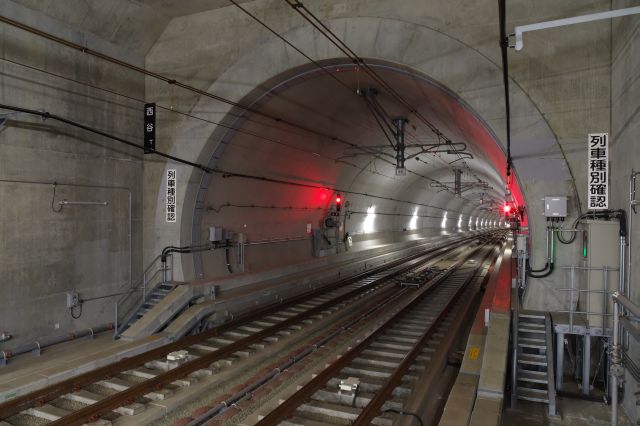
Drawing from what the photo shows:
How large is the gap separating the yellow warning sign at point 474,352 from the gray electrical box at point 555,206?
3.17 m

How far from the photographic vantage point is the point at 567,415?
7.39m

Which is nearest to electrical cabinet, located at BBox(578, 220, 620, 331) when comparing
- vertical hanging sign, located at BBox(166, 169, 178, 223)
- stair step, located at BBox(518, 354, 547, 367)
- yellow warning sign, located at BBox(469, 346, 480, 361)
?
stair step, located at BBox(518, 354, 547, 367)

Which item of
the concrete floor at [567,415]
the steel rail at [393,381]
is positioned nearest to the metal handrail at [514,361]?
the concrete floor at [567,415]

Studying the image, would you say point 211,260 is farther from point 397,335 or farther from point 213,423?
point 213,423

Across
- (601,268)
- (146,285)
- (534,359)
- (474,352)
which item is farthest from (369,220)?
(601,268)

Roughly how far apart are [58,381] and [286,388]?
403cm

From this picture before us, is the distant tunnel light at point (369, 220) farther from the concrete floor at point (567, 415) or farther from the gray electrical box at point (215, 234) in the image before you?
the concrete floor at point (567, 415)

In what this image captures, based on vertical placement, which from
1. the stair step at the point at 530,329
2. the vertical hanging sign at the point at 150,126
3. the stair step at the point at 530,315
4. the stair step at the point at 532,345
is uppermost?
the vertical hanging sign at the point at 150,126

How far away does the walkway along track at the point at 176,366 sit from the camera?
6.68m

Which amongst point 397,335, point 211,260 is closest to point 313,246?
point 211,260

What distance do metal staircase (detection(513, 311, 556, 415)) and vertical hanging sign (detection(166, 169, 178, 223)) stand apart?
9174 millimetres

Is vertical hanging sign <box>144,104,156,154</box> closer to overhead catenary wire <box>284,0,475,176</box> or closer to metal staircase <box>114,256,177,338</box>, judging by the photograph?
metal staircase <box>114,256,177,338</box>

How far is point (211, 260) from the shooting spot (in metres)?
14.1

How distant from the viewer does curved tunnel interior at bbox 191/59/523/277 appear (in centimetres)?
1282
